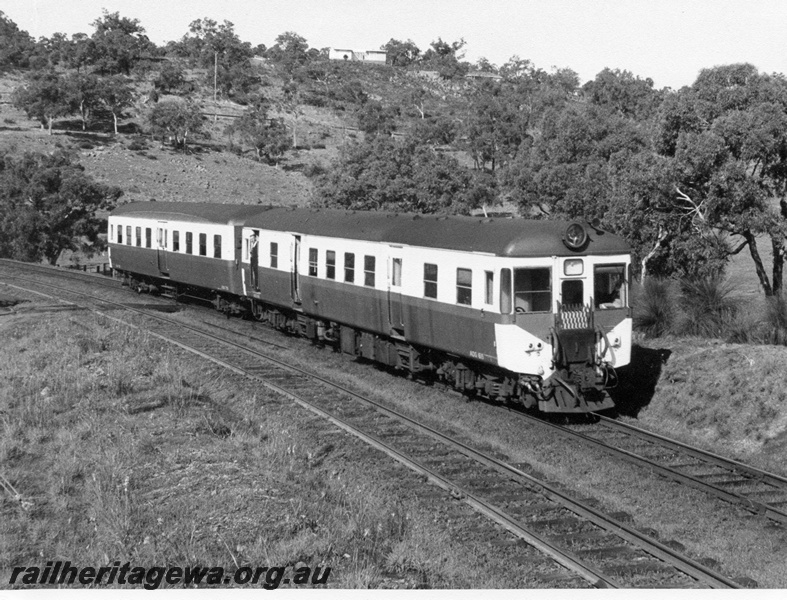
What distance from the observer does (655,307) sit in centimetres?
2053

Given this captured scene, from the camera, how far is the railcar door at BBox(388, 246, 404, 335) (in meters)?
18.6

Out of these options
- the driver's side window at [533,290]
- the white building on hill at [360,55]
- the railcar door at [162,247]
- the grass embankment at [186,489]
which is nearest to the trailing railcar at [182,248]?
the railcar door at [162,247]

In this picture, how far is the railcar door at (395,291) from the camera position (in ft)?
61.0

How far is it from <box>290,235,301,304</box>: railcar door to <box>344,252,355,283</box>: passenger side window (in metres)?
2.57

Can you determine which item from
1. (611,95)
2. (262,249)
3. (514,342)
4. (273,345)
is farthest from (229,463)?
(611,95)

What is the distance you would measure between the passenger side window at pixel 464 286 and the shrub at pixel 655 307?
5691 millimetres

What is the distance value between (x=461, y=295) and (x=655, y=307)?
6431mm

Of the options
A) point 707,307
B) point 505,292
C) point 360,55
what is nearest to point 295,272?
point 505,292

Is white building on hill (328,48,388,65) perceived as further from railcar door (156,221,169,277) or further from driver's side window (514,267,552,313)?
driver's side window (514,267,552,313)

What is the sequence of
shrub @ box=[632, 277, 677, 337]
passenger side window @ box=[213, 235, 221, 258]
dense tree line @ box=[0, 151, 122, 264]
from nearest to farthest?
1. shrub @ box=[632, 277, 677, 337]
2. passenger side window @ box=[213, 235, 221, 258]
3. dense tree line @ box=[0, 151, 122, 264]

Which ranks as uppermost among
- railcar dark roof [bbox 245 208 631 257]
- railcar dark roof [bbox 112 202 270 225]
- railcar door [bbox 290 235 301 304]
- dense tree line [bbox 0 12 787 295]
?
dense tree line [bbox 0 12 787 295]

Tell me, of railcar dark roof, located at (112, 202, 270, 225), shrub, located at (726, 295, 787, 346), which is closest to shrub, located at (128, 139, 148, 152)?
railcar dark roof, located at (112, 202, 270, 225)

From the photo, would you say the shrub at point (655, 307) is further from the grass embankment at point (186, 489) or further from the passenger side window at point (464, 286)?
the grass embankment at point (186, 489)

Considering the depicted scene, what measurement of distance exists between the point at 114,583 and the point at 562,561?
465 cm
